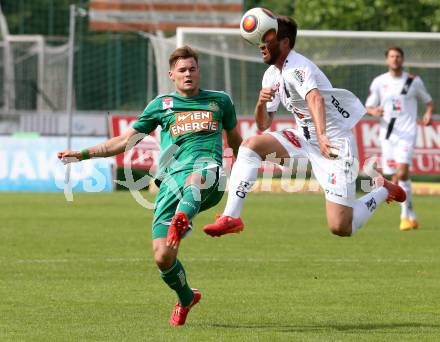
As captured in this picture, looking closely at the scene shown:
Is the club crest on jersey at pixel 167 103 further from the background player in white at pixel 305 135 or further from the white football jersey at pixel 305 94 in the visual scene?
the white football jersey at pixel 305 94

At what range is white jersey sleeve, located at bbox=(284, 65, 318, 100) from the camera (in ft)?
33.4

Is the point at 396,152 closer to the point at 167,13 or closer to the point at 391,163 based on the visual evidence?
the point at 391,163

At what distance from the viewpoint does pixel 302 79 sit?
402 inches

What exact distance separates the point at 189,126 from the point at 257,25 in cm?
104

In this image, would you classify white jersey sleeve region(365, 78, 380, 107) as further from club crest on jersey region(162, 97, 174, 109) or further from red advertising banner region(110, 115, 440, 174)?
club crest on jersey region(162, 97, 174, 109)

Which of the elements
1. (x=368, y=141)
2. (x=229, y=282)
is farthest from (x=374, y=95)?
(x=229, y=282)

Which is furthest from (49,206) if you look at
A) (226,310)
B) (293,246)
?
(226,310)

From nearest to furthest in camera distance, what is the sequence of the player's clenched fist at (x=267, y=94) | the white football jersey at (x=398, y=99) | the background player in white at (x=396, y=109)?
1. the player's clenched fist at (x=267, y=94)
2. the background player in white at (x=396, y=109)
3. the white football jersey at (x=398, y=99)

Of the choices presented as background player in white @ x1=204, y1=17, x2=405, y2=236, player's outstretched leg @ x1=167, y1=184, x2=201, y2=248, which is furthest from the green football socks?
background player in white @ x1=204, y1=17, x2=405, y2=236

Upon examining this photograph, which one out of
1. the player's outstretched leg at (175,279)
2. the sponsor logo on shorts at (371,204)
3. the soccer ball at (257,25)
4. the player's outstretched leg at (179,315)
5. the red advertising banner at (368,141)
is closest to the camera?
the player's outstretched leg at (175,279)

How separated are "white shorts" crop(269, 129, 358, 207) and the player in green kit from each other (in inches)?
28.6

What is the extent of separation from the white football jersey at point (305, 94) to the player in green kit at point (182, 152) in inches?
24.8

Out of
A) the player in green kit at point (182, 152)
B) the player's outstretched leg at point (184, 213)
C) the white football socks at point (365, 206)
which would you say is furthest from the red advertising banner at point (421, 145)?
the player's outstretched leg at point (184, 213)

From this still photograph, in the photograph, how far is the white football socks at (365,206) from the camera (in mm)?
10758
